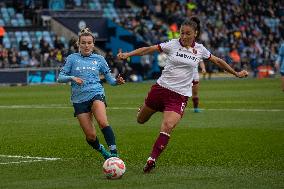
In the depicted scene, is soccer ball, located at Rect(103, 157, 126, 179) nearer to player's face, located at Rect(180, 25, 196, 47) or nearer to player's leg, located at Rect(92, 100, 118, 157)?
player's leg, located at Rect(92, 100, 118, 157)

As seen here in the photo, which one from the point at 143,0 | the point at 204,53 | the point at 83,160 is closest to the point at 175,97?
the point at 204,53

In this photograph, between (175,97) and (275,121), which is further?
(275,121)

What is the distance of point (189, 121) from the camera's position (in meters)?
24.6

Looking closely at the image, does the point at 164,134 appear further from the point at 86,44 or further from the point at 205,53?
the point at 86,44

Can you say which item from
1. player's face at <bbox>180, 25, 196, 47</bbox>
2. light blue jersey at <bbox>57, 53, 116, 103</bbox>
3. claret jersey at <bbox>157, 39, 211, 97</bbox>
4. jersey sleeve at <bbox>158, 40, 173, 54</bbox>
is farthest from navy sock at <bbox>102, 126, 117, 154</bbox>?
player's face at <bbox>180, 25, 196, 47</bbox>

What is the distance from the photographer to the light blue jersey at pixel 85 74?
1423cm

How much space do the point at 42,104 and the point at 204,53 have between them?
63.0 feet

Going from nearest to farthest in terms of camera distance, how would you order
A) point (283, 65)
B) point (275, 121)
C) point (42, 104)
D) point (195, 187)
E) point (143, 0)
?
point (195, 187) → point (275, 121) → point (283, 65) → point (42, 104) → point (143, 0)

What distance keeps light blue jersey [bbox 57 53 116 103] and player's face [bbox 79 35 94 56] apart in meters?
0.11

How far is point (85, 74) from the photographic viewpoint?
564 inches

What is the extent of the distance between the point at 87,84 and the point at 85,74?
19 cm

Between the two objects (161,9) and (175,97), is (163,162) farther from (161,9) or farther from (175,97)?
(161,9)

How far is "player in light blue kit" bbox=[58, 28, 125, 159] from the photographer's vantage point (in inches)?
556

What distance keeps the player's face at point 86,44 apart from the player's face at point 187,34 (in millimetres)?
1520
